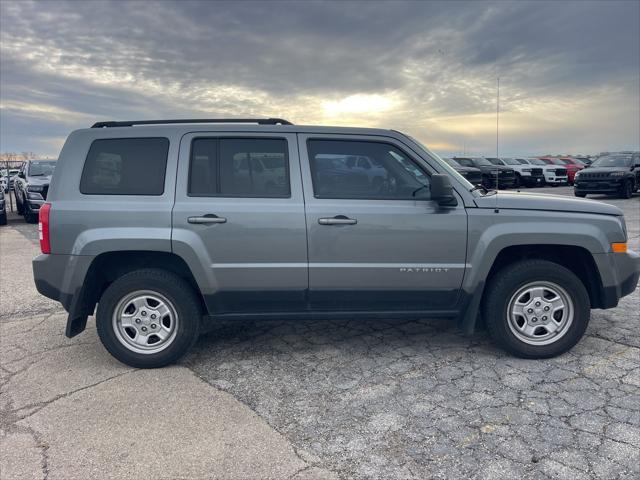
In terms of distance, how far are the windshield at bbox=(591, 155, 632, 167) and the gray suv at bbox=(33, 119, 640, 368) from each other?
56.0 feet

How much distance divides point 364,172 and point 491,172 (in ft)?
65.4

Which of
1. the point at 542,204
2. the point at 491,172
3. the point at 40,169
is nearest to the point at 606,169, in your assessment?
the point at 491,172

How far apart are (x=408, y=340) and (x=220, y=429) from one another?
203 cm

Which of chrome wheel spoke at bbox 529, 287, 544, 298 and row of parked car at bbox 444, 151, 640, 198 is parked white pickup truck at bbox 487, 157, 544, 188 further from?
chrome wheel spoke at bbox 529, 287, 544, 298

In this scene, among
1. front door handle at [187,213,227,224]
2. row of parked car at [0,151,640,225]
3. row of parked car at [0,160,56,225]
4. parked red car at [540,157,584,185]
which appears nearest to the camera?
front door handle at [187,213,227,224]

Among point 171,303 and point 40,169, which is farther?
point 40,169

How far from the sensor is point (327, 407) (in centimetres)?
330

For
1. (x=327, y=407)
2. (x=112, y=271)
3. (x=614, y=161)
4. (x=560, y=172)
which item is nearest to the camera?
(x=327, y=407)

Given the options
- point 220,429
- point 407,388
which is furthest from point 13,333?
point 407,388

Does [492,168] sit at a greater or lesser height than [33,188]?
greater

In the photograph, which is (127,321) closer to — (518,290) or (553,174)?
(518,290)

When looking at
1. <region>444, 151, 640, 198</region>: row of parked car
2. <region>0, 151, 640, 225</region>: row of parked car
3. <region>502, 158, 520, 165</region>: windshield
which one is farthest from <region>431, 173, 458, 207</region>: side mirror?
<region>502, 158, 520, 165</region>: windshield

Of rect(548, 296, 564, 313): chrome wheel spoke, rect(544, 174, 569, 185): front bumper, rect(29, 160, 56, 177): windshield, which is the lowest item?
rect(548, 296, 564, 313): chrome wheel spoke

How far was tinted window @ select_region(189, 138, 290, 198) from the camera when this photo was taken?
3891 millimetres
